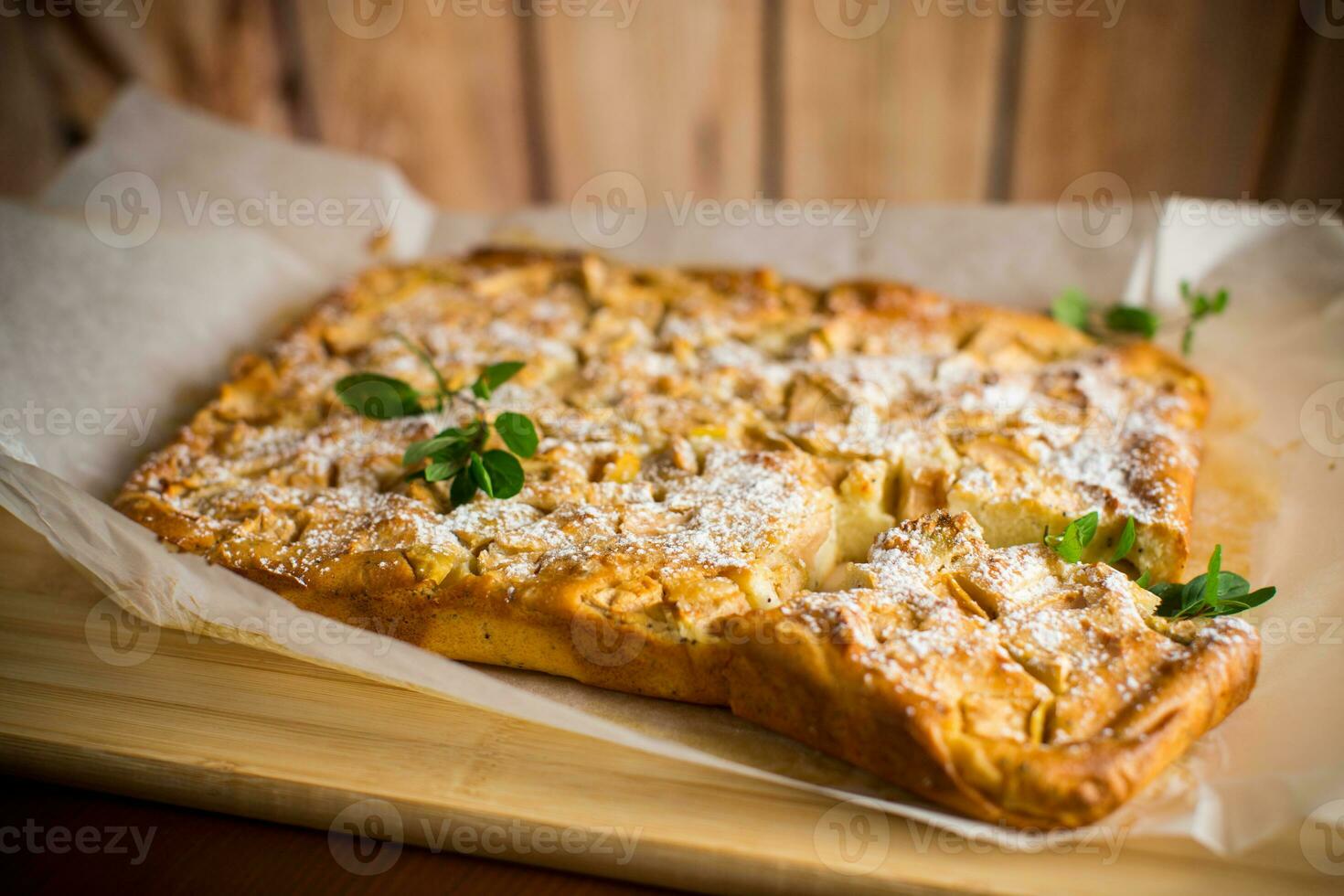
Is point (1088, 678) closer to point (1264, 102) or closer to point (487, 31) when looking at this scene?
point (1264, 102)

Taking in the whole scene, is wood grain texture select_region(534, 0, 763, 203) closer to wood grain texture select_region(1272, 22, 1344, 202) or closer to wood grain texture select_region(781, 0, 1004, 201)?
wood grain texture select_region(781, 0, 1004, 201)

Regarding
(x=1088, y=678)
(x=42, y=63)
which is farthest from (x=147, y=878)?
(x=42, y=63)

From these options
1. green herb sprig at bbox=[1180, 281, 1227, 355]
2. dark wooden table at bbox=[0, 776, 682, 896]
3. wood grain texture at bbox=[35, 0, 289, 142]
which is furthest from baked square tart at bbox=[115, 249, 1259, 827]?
wood grain texture at bbox=[35, 0, 289, 142]

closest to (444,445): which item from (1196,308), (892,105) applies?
(1196,308)

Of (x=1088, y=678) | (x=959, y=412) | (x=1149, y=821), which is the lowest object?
(x=1149, y=821)

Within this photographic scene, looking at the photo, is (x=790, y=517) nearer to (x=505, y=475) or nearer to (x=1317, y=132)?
(x=505, y=475)

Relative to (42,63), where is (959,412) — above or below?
below

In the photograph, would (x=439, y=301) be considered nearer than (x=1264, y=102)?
Yes

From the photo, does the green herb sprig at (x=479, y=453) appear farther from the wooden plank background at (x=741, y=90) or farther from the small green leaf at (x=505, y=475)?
the wooden plank background at (x=741, y=90)
